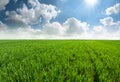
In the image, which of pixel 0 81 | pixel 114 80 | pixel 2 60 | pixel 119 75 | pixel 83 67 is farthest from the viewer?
pixel 2 60

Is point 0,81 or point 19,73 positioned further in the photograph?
point 19,73

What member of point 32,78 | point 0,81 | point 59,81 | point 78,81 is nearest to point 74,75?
point 78,81

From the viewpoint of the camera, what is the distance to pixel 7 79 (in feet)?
15.2

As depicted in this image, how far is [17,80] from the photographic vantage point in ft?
15.1

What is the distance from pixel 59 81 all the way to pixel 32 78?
853 millimetres

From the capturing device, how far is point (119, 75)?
17.8 ft

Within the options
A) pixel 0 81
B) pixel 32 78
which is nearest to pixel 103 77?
pixel 32 78

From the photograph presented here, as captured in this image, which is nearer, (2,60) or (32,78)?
(32,78)

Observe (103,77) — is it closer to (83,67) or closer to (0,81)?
(83,67)

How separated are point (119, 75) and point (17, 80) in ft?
10.3

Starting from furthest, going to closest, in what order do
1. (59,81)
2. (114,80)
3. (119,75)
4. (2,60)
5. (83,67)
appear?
1. (2,60)
2. (83,67)
3. (119,75)
4. (114,80)
5. (59,81)

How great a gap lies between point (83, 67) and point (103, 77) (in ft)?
4.88

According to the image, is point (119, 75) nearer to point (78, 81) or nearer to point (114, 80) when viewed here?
point (114, 80)

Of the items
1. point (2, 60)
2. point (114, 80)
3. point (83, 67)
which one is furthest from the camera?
point (2, 60)
